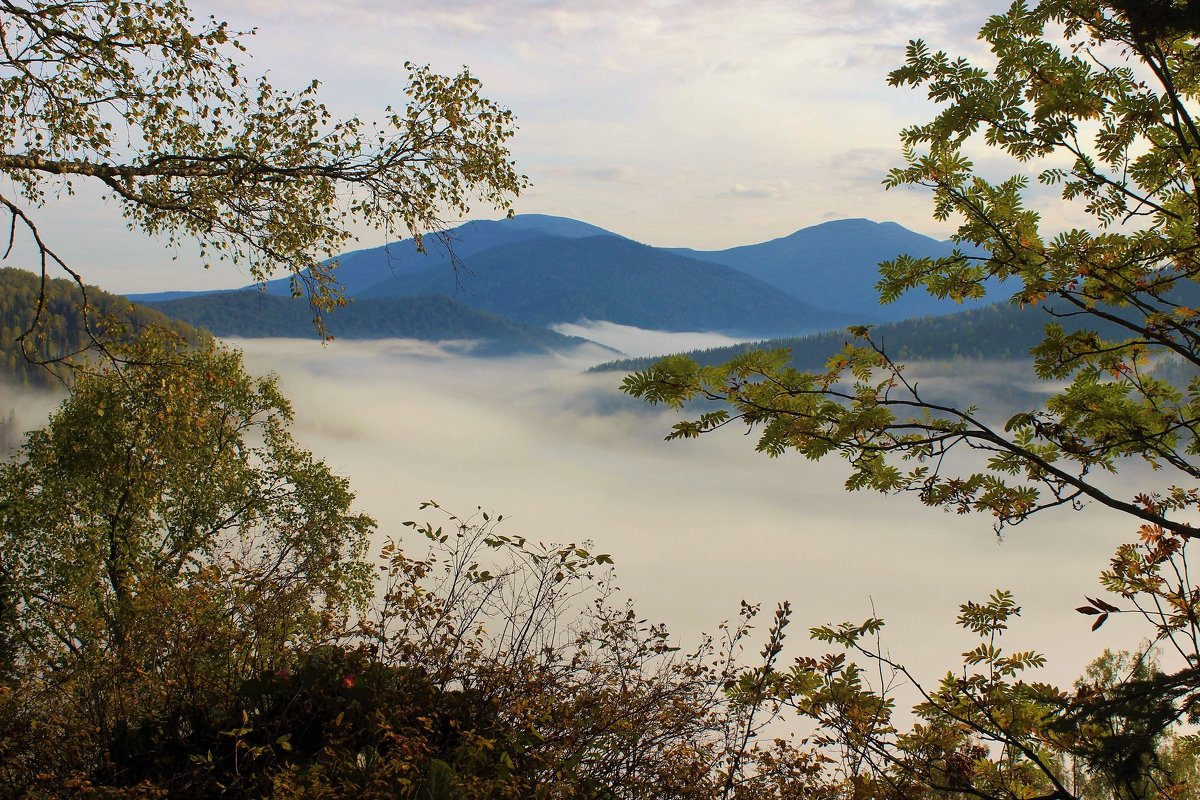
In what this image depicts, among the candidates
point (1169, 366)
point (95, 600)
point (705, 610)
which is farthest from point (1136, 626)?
point (95, 600)

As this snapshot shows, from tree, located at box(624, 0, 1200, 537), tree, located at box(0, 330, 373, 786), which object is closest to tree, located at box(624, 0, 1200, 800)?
tree, located at box(624, 0, 1200, 537)

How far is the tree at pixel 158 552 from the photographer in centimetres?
583

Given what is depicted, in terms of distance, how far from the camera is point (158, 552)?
58.6ft

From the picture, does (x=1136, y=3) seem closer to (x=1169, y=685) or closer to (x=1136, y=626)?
(x=1169, y=685)

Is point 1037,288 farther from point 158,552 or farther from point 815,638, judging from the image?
point 158,552

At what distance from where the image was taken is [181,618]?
631cm

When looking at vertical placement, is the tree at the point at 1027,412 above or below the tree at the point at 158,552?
above

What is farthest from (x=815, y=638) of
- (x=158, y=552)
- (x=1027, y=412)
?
(x=158, y=552)

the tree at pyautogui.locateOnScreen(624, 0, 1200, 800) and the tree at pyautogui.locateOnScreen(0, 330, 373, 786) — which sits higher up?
the tree at pyautogui.locateOnScreen(624, 0, 1200, 800)

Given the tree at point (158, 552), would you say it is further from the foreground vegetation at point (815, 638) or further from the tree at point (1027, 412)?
the tree at point (1027, 412)

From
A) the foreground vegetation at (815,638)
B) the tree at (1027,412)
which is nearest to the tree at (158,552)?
the foreground vegetation at (815,638)

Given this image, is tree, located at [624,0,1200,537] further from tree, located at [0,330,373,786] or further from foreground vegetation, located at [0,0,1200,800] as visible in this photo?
tree, located at [0,330,373,786]

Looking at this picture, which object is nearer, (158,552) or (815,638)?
(815,638)

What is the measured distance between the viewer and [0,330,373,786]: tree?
229 inches
